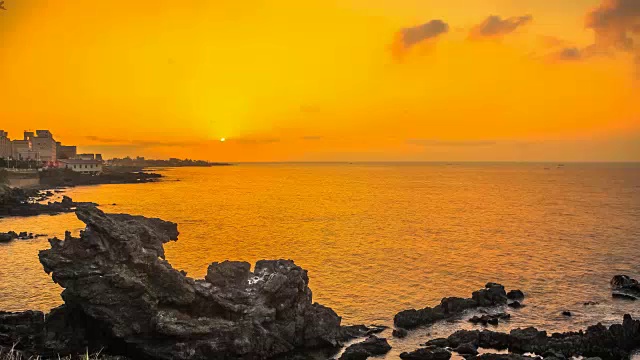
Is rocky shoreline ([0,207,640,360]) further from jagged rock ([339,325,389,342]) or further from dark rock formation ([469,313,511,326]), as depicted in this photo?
dark rock formation ([469,313,511,326])

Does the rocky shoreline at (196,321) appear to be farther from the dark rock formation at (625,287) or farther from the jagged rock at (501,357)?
the dark rock formation at (625,287)

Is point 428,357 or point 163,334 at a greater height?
point 163,334

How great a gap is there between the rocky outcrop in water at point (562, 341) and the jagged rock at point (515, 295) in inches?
431

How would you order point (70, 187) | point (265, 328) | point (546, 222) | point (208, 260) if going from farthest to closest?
1. point (70, 187)
2. point (546, 222)
3. point (208, 260)
4. point (265, 328)

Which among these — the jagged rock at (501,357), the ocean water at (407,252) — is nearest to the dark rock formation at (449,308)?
the ocean water at (407,252)

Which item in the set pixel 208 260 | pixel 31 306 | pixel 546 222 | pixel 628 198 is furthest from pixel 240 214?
pixel 628 198

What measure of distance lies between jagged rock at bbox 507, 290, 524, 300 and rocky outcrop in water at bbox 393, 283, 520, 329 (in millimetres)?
565

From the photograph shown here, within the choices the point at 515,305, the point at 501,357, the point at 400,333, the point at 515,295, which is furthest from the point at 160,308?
the point at 515,295

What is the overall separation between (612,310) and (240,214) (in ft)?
282

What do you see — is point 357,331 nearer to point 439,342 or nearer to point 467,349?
point 439,342

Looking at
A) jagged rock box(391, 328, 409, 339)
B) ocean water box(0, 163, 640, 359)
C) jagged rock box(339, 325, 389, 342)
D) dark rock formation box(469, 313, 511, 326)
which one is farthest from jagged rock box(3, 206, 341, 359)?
dark rock formation box(469, 313, 511, 326)

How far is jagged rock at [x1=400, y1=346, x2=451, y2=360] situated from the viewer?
32.0 m

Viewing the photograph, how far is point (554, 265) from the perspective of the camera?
61750 mm

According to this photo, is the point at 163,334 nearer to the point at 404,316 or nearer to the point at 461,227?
the point at 404,316
